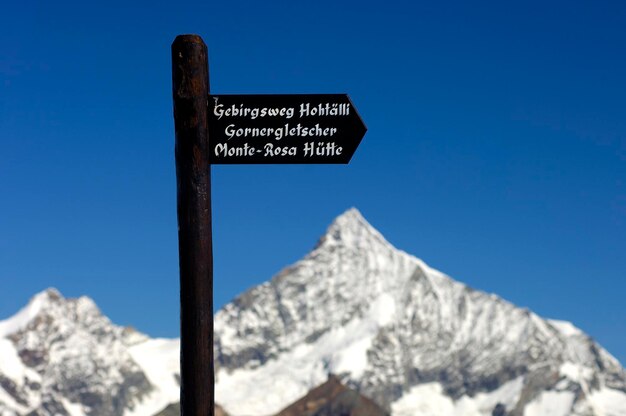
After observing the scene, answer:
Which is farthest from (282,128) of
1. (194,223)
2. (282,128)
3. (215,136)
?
(194,223)

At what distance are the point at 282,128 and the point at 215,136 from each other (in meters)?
0.54

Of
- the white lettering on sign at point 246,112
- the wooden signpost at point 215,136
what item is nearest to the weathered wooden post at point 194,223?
the wooden signpost at point 215,136

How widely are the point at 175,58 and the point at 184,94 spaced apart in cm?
29

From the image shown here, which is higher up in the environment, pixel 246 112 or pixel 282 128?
pixel 246 112

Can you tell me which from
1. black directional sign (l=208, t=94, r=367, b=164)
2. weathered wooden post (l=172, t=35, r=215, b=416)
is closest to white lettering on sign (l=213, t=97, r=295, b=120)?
black directional sign (l=208, t=94, r=367, b=164)

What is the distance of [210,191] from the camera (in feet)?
36.9

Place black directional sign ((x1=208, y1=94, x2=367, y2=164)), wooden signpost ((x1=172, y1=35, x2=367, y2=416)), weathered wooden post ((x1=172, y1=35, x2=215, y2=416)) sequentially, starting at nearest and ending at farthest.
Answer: weathered wooden post ((x1=172, y1=35, x2=215, y2=416)), wooden signpost ((x1=172, y1=35, x2=367, y2=416)), black directional sign ((x1=208, y1=94, x2=367, y2=164))

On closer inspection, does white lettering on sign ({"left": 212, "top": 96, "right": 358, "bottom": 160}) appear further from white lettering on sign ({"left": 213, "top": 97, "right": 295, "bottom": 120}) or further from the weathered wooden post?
the weathered wooden post

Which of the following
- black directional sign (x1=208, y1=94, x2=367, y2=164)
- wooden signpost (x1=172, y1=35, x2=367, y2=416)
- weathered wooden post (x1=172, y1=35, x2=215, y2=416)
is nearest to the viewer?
weathered wooden post (x1=172, y1=35, x2=215, y2=416)

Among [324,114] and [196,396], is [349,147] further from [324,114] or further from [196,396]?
[196,396]

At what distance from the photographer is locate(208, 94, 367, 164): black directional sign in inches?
→ 449

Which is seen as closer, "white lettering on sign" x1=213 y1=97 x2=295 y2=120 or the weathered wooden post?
the weathered wooden post

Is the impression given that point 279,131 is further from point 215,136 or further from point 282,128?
point 215,136

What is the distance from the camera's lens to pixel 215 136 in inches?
451
